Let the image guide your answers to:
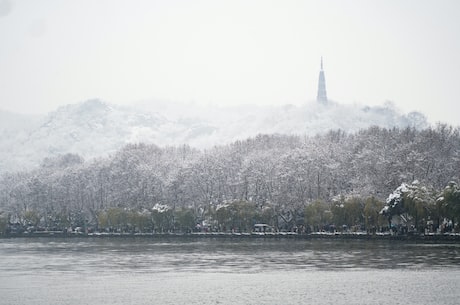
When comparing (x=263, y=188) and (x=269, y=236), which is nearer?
(x=269, y=236)

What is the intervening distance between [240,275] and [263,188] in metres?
69.1

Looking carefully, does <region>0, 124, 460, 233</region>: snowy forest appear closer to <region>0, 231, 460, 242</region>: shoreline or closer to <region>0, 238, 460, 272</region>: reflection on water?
<region>0, 231, 460, 242</region>: shoreline

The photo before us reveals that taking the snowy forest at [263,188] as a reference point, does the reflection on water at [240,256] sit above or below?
below

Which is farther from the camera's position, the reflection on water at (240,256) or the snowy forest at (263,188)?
the snowy forest at (263,188)

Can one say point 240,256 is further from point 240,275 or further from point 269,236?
point 269,236

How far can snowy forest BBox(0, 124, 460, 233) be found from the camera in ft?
376

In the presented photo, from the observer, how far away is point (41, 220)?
550 feet

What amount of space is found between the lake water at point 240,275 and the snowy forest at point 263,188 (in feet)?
50.7

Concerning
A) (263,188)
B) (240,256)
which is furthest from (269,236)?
(240,256)

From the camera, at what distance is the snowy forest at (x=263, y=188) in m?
115

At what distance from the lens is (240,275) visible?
223 ft

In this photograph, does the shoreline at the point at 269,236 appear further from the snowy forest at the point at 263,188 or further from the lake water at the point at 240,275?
the lake water at the point at 240,275

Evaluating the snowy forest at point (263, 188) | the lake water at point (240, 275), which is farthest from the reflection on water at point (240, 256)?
the snowy forest at point (263, 188)

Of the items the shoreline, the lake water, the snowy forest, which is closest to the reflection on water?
the lake water
